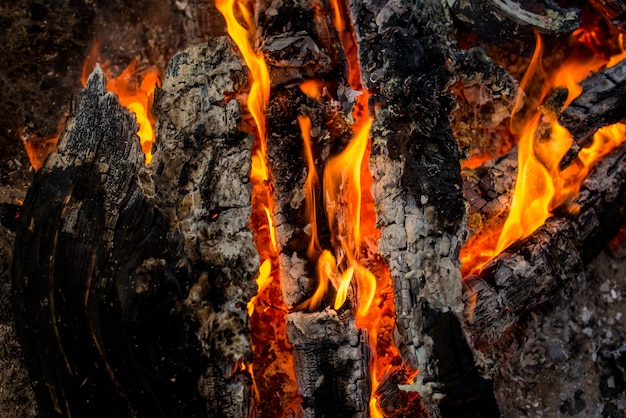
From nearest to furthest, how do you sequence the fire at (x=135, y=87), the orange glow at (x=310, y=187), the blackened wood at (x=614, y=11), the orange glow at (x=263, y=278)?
1. the orange glow at (x=310, y=187)
2. the orange glow at (x=263, y=278)
3. the fire at (x=135, y=87)
4. the blackened wood at (x=614, y=11)

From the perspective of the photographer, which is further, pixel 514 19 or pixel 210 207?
pixel 514 19

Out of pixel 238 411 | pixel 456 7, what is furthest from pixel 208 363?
pixel 456 7

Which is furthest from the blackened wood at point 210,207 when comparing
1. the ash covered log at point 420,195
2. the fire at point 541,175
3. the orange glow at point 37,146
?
the fire at point 541,175

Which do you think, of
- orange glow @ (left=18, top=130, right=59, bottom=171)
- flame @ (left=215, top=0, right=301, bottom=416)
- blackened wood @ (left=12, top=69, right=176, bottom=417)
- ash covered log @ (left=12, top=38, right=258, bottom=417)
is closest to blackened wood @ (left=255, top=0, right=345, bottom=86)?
flame @ (left=215, top=0, right=301, bottom=416)

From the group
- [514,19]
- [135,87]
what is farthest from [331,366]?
[514,19]

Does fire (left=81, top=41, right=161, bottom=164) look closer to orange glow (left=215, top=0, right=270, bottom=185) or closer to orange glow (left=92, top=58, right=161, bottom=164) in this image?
orange glow (left=92, top=58, right=161, bottom=164)

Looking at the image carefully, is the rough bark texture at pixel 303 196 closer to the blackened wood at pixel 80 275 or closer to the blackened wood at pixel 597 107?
the blackened wood at pixel 80 275

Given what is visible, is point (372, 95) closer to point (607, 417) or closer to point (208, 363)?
point (208, 363)

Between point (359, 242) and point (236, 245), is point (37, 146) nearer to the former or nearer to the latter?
point (236, 245)
